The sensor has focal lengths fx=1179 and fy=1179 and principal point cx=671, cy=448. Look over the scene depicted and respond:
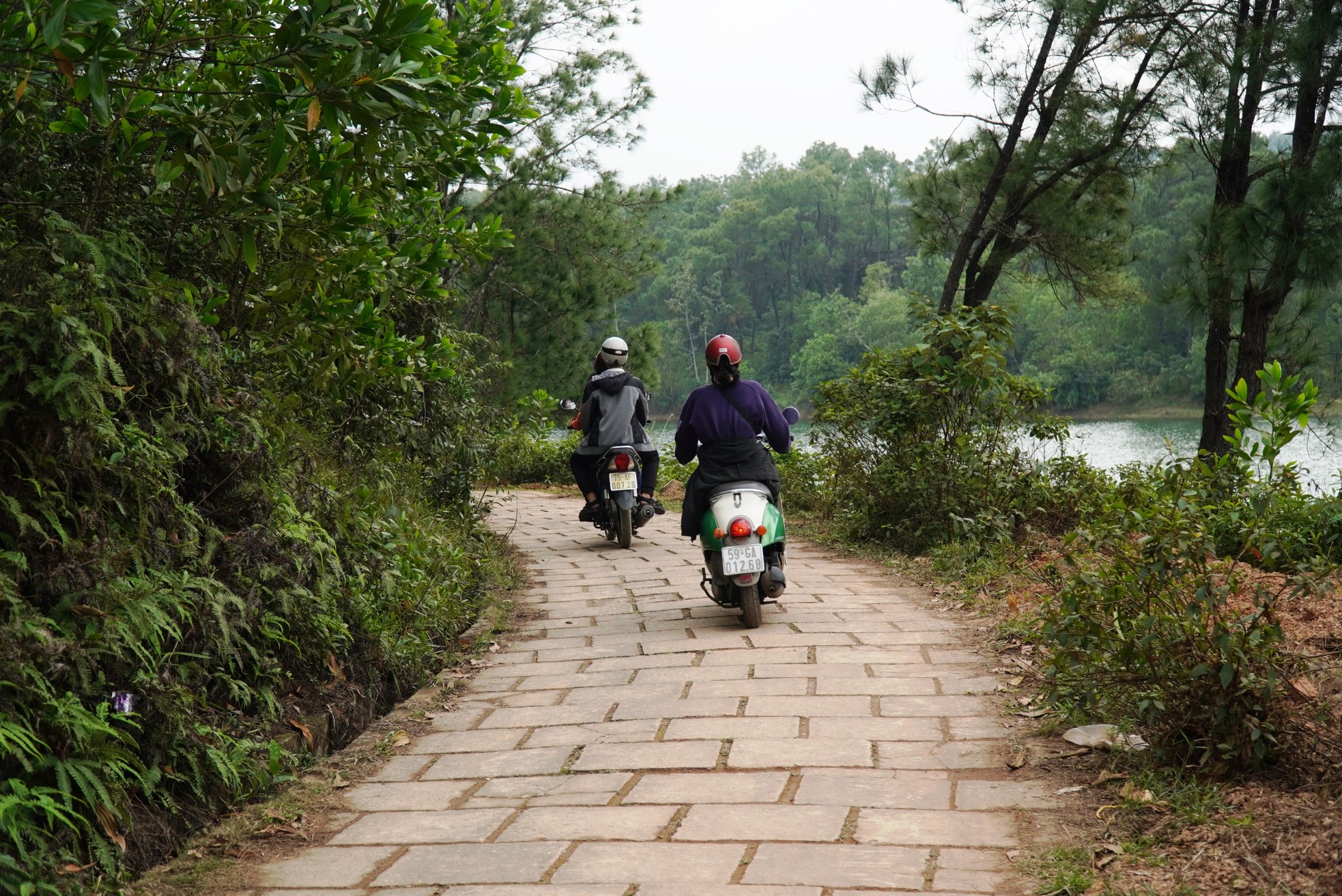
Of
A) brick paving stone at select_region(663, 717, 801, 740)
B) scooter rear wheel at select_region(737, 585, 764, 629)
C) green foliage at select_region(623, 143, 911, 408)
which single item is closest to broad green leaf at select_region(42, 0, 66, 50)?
brick paving stone at select_region(663, 717, 801, 740)

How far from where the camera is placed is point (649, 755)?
385 cm

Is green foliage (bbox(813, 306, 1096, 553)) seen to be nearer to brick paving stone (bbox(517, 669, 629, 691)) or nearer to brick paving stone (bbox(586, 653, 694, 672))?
brick paving stone (bbox(586, 653, 694, 672))

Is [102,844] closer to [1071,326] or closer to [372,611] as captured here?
[372,611]

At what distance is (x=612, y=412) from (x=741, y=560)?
12.0ft

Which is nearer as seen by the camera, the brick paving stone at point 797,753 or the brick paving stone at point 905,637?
the brick paving stone at point 797,753

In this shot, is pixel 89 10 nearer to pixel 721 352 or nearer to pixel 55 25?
pixel 55 25

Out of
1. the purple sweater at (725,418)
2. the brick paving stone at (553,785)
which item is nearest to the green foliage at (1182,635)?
the brick paving stone at (553,785)

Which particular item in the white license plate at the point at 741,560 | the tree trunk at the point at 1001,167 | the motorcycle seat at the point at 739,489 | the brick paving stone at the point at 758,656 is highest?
the tree trunk at the point at 1001,167

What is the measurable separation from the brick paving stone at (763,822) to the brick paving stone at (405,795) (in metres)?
0.81

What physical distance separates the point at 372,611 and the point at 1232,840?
10.4ft

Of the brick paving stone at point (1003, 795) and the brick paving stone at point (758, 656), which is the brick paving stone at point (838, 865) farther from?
the brick paving stone at point (758, 656)

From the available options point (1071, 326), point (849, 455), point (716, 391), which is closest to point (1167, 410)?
point (1071, 326)

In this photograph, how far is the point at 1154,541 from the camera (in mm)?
3508

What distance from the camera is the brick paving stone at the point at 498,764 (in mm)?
3814
